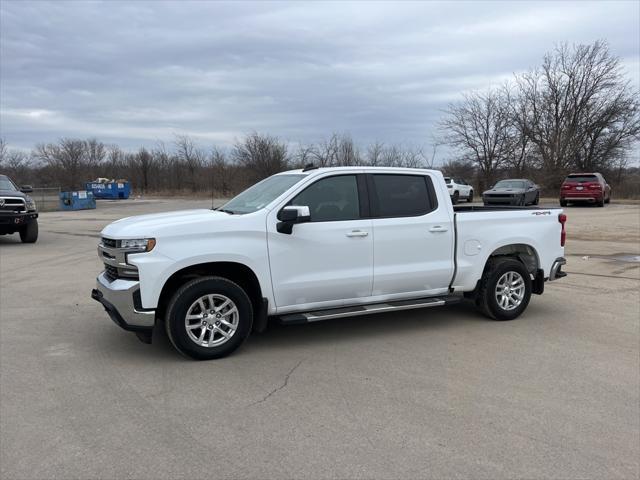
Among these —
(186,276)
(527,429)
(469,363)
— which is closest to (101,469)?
A: (186,276)

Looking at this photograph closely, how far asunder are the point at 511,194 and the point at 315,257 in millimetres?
23149

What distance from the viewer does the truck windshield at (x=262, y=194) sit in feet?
18.5

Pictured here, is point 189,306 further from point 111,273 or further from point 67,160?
point 67,160

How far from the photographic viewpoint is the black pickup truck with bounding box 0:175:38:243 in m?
14.1

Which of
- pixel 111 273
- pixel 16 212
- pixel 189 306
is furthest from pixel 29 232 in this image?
pixel 189 306

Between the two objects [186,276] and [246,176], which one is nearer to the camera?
[186,276]

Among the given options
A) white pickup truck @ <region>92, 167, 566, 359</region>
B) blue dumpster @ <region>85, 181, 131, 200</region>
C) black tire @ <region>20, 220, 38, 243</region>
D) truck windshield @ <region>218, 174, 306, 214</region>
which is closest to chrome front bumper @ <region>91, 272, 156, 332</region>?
white pickup truck @ <region>92, 167, 566, 359</region>

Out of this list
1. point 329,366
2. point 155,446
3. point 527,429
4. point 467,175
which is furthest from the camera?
point 467,175

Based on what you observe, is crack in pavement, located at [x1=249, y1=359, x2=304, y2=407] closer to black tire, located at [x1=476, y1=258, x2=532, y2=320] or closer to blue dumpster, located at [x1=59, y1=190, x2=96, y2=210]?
black tire, located at [x1=476, y1=258, x2=532, y2=320]

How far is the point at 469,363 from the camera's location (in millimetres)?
5086

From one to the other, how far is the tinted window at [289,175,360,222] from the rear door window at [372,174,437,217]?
261 millimetres

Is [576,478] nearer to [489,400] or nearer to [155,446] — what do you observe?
[489,400]

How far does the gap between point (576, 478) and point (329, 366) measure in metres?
2.35

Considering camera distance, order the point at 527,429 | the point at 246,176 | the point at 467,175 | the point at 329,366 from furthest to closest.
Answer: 1. the point at 246,176
2. the point at 467,175
3. the point at 329,366
4. the point at 527,429
